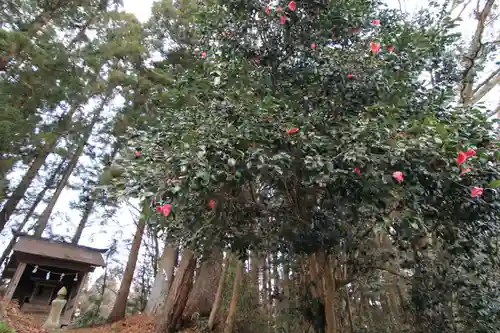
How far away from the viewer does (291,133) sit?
2.46m

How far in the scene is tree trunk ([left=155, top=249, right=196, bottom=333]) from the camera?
5715 millimetres

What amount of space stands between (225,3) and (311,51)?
3.84 feet

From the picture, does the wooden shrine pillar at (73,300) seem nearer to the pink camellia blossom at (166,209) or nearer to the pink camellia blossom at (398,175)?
the pink camellia blossom at (166,209)

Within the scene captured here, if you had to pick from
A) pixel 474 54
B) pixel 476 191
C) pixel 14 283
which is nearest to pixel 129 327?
pixel 14 283

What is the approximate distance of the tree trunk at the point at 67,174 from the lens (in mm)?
10211

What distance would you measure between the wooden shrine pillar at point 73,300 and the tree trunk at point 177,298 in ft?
12.2

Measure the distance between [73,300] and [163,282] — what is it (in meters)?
3.24

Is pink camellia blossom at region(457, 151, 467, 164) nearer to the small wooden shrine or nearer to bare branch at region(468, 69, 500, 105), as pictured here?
bare branch at region(468, 69, 500, 105)

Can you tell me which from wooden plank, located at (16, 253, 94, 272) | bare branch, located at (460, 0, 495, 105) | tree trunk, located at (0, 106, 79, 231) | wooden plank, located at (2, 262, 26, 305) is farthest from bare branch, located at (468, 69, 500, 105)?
wooden plank, located at (2, 262, 26, 305)

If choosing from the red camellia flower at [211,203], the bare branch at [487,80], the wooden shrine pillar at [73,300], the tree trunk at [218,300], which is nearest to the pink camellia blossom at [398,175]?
the red camellia flower at [211,203]

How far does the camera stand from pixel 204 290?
6902 mm

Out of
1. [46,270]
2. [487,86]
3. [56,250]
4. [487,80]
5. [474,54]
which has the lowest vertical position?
[46,270]

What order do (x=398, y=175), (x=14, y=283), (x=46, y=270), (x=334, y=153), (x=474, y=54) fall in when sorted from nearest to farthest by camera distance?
(x=398, y=175), (x=334, y=153), (x=474, y=54), (x=14, y=283), (x=46, y=270)

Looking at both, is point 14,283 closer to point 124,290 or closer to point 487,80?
point 124,290
